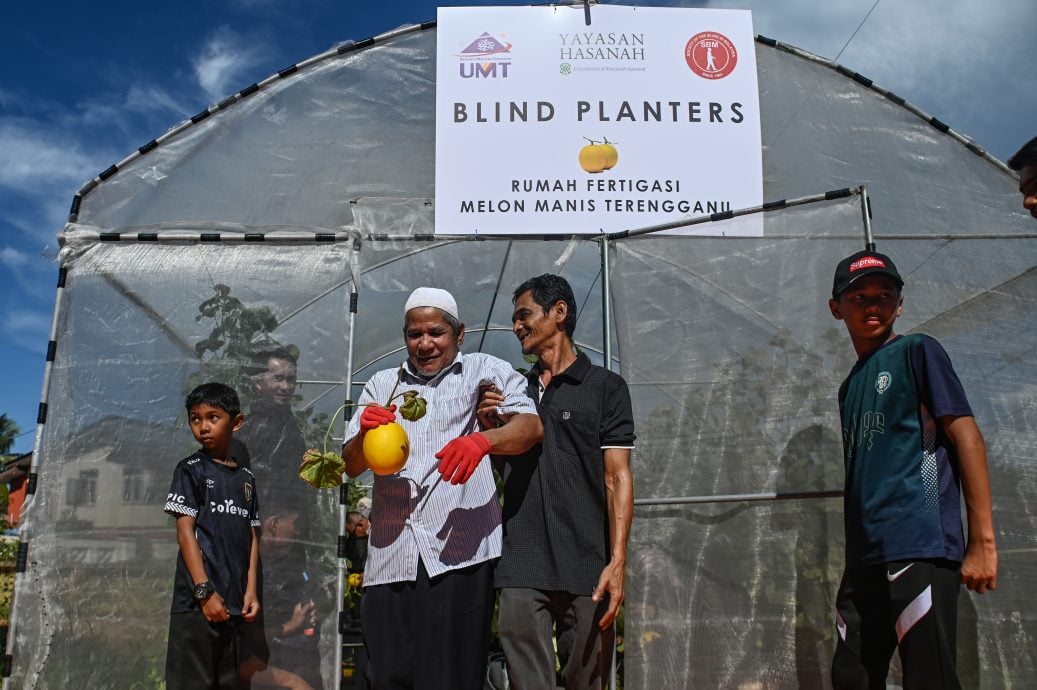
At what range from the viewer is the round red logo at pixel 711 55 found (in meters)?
5.25

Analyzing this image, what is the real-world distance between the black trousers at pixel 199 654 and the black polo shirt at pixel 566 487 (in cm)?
141

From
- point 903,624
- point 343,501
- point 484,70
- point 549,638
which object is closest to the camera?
point 903,624

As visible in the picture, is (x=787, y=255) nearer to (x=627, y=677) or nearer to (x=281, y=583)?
(x=627, y=677)

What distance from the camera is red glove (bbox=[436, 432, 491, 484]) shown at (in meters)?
2.71

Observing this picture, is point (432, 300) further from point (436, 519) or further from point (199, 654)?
point (199, 654)

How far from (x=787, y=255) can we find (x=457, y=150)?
2015 millimetres

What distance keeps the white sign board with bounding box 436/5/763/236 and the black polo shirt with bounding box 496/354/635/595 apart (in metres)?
1.72

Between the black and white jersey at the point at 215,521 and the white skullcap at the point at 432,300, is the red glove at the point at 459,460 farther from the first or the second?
the black and white jersey at the point at 215,521

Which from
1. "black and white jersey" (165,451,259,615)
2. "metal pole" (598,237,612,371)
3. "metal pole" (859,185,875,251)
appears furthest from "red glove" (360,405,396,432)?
"metal pole" (859,185,875,251)

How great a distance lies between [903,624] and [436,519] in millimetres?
1554

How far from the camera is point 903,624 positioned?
9.34 feet

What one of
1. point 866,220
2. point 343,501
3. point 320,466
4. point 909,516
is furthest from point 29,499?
point 866,220

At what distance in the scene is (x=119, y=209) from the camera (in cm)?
474

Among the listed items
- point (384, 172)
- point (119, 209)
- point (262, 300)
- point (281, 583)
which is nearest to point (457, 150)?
point (384, 172)
